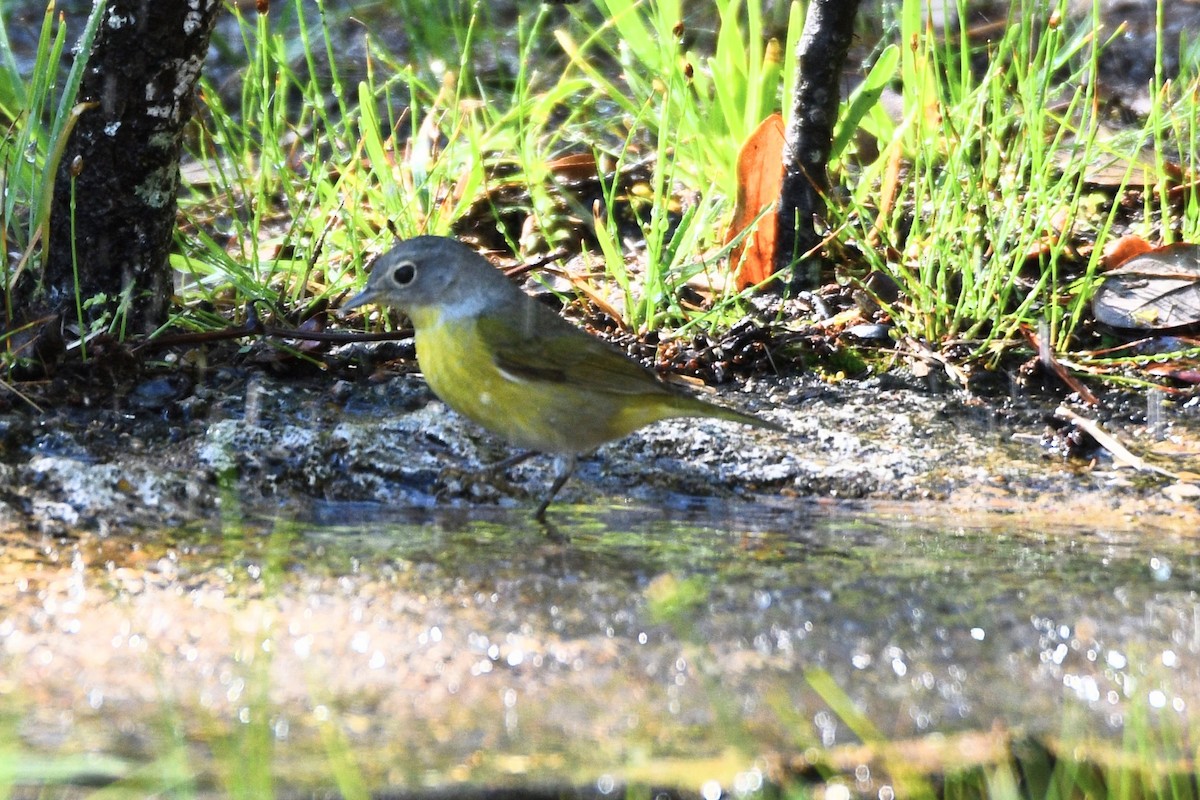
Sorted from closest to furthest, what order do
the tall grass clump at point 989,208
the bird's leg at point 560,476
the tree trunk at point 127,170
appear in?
the bird's leg at point 560,476
the tree trunk at point 127,170
the tall grass clump at point 989,208

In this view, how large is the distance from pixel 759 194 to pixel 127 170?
218 cm

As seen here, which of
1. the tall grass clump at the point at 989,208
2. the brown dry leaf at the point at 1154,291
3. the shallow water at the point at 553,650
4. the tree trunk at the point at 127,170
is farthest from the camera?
the brown dry leaf at the point at 1154,291

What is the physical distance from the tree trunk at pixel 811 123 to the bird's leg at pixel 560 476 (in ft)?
4.01

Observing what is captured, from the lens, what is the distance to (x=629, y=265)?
5.66 m

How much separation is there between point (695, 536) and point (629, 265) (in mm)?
2318

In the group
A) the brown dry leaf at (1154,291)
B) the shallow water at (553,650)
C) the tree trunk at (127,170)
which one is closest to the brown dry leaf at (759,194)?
the brown dry leaf at (1154,291)

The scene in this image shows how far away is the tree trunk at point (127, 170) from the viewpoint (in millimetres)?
4180

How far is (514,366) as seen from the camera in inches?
164

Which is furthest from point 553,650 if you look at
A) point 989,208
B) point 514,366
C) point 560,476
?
point 989,208

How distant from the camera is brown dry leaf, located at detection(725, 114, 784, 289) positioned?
17.0 ft

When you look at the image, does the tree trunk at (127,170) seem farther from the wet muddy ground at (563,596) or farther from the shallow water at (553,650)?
the shallow water at (553,650)

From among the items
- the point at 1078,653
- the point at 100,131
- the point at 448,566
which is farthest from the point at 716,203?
the point at 1078,653

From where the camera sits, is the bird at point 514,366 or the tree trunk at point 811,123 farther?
the tree trunk at point 811,123

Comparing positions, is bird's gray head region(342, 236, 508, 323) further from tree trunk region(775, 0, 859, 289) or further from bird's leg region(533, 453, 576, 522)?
tree trunk region(775, 0, 859, 289)
